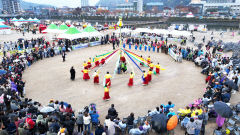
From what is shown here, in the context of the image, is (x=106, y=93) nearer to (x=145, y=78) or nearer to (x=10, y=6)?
(x=145, y=78)

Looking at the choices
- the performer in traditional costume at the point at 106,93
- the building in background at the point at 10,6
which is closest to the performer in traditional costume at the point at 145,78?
the performer in traditional costume at the point at 106,93

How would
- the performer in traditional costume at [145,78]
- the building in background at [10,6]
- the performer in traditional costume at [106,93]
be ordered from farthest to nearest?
the building in background at [10,6] < the performer in traditional costume at [145,78] < the performer in traditional costume at [106,93]

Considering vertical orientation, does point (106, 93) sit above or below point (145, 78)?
below

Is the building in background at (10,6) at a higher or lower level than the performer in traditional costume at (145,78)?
higher

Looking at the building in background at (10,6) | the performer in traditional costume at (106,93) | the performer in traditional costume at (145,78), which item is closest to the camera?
the performer in traditional costume at (106,93)

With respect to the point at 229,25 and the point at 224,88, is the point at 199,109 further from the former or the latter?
the point at 229,25

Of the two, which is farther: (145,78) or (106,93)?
Answer: (145,78)

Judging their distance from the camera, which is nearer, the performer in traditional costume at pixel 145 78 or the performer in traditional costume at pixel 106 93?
the performer in traditional costume at pixel 106 93

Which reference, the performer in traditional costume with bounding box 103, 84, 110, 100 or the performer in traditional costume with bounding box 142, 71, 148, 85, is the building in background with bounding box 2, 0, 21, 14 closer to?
the performer in traditional costume with bounding box 142, 71, 148, 85

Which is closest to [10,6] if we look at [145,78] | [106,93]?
[145,78]

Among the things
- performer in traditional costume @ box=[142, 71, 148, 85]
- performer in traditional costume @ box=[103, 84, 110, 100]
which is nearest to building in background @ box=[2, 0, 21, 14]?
performer in traditional costume @ box=[142, 71, 148, 85]

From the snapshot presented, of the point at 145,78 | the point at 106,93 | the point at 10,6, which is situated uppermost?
the point at 10,6

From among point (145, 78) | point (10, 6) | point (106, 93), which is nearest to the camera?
point (106, 93)

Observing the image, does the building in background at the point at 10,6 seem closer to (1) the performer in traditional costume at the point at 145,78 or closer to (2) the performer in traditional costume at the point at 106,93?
(1) the performer in traditional costume at the point at 145,78
